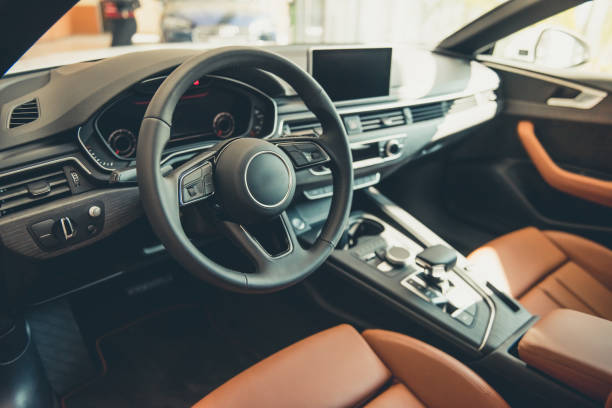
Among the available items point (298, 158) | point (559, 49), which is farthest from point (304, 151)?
point (559, 49)

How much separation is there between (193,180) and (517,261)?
1.04m

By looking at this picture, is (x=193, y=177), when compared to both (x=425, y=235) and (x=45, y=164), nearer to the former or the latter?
(x=45, y=164)

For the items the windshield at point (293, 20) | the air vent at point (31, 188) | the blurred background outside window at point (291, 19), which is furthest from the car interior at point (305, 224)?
the blurred background outside window at point (291, 19)

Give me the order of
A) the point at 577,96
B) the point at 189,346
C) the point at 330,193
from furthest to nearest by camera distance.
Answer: the point at 577,96 < the point at 189,346 < the point at 330,193

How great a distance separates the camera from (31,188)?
907 millimetres

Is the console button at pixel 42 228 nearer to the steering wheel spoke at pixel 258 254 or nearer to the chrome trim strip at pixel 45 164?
the chrome trim strip at pixel 45 164

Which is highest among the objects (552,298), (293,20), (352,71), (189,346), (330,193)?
(293,20)

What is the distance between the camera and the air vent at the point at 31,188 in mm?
883

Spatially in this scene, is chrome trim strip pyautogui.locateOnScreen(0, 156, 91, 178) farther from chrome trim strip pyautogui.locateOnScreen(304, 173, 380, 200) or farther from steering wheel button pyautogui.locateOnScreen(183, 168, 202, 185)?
chrome trim strip pyautogui.locateOnScreen(304, 173, 380, 200)

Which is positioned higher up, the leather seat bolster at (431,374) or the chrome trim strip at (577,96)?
the chrome trim strip at (577,96)

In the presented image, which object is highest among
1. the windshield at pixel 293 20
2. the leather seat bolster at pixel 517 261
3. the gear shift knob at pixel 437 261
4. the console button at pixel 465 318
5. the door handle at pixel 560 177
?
the windshield at pixel 293 20

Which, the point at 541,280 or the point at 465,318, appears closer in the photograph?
the point at 465,318

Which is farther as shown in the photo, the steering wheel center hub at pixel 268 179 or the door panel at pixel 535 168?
the door panel at pixel 535 168

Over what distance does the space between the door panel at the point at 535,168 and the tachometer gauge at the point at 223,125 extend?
1228 mm
